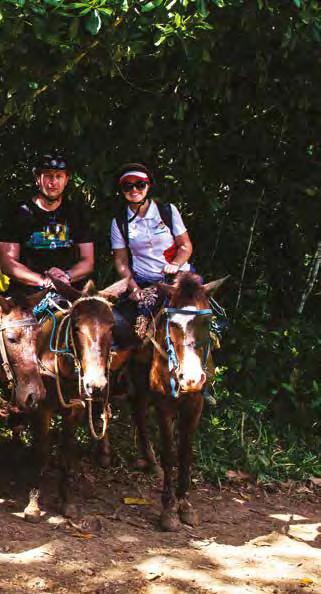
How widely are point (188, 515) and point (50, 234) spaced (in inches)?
98.0

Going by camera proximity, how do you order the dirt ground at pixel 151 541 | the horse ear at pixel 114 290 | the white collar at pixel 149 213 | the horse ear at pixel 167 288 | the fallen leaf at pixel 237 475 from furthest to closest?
the fallen leaf at pixel 237 475 < the white collar at pixel 149 213 < the horse ear at pixel 167 288 < the horse ear at pixel 114 290 < the dirt ground at pixel 151 541

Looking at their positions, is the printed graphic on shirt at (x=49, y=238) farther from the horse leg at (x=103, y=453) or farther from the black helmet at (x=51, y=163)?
the horse leg at (x=103, y=453)

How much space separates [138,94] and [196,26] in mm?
2099

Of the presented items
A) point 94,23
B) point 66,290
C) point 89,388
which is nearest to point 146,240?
point 66,290

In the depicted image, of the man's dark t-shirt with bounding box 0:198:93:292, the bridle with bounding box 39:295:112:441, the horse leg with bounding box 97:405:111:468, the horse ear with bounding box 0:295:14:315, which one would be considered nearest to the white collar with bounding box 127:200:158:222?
the man's dark t-shirt with bounding box 0:198:93:292

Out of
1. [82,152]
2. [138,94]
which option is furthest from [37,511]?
[138,94]

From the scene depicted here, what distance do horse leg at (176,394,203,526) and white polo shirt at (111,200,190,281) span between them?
3.62 feet

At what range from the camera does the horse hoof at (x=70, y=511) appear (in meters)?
6.53

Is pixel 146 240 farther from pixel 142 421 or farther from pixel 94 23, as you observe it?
pixel 94 23

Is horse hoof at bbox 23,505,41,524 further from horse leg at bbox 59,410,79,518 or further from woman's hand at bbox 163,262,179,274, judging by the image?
woman's hand at bbox 163,262,179,274

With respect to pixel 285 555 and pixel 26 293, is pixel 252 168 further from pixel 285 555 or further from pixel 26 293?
pixel 285 555

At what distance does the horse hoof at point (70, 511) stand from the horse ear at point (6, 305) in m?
1.56

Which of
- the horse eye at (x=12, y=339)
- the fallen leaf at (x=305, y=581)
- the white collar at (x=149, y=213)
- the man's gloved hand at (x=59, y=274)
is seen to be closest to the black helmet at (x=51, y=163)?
the white collar at (x=149, y=213)

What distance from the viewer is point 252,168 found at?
9.24 metres
